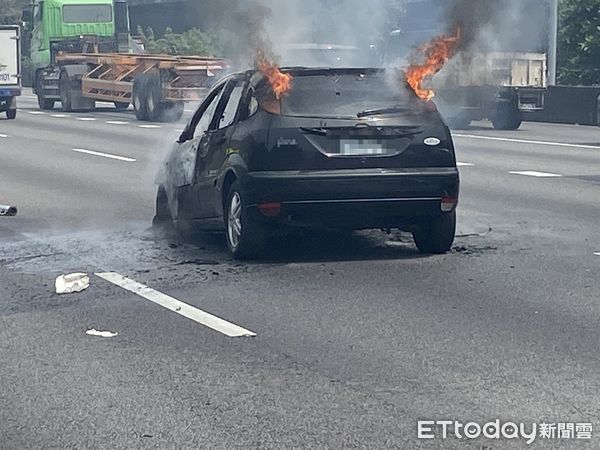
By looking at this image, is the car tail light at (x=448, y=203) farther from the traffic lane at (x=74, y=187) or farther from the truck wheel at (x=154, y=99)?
the truck wheel at (x=154, y=99)

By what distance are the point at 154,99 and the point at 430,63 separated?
24725 mm

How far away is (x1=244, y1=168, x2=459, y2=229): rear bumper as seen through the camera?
1082cm

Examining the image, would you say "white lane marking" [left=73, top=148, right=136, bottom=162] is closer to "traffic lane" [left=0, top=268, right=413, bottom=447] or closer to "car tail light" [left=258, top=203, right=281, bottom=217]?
"car tail light" [left=258, top=203, right=281, bottom=217]

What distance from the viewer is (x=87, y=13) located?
4278 cm

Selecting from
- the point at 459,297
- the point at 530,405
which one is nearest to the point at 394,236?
the point at 459,297

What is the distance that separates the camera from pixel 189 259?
11.6 m

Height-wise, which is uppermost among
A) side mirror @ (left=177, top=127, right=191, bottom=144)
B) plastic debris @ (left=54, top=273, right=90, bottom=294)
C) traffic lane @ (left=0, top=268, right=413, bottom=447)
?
side mirror @ (left=177, top=127, right=191, bottom=144)

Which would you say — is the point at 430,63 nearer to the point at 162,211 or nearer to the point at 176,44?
the point at 162,211

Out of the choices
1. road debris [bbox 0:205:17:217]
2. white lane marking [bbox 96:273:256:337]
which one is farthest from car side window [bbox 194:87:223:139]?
road debris [bbox 0:205:17:217]

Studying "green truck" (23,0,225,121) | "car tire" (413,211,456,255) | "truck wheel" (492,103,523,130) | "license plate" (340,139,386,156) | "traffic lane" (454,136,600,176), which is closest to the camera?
"license plate" (340,139,386,156)

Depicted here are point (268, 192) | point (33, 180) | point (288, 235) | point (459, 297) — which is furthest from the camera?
point (33, 180)

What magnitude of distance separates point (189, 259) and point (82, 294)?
1.66 m

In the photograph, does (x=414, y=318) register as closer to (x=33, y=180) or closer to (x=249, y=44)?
(x=249, y=44)

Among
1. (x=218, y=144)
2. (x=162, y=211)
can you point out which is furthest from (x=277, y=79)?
(x=162, y=211)
